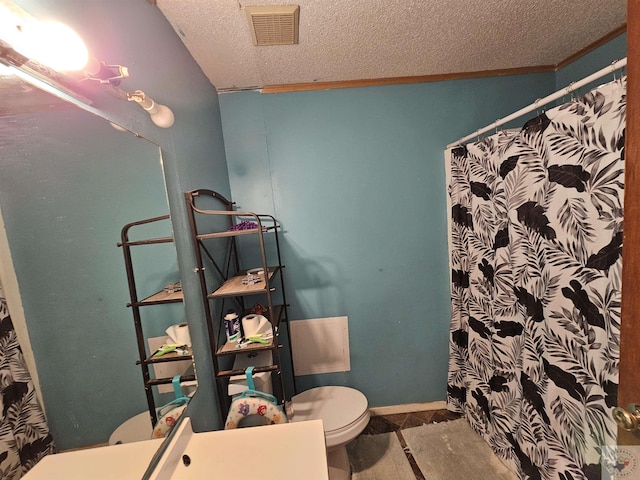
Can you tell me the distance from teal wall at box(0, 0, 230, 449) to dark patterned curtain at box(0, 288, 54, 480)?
21 mm

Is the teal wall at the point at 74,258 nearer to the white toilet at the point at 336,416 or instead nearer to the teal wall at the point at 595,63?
the white toilet at the point at 336,416

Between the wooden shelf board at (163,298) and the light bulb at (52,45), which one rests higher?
the light bulb at (52,45)

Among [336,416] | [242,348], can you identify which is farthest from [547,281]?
[242,348]

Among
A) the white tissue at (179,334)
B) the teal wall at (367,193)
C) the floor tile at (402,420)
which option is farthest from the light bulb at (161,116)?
the floor tile at (402,420)

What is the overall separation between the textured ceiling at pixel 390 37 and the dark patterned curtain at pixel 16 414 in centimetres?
123

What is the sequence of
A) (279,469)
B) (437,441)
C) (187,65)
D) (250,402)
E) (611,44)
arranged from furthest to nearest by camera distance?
(437,441)
(611,44)
(187,65)
(250,402)
(279,469)

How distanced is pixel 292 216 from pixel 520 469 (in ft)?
5.87

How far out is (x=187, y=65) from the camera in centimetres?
126

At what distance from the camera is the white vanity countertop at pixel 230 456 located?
63 cm

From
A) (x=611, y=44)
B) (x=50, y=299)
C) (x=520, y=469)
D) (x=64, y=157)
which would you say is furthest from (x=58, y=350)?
(x=611, y=44)

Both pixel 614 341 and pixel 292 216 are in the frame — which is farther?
pixel 292 216

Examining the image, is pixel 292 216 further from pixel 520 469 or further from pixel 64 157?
pixel 520 469

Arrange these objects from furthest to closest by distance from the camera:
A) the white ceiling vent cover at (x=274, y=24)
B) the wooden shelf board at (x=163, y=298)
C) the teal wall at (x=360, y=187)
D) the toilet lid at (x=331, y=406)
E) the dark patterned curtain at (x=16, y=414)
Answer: the teal wall at (x=360, y=187), the toilet lid at (x=331, y=406), the white ceiling vent cover at (x=274, y=24), the wooden shelf board at (x=163, y=298), the dark patterned curtain at (x=16, y=414)

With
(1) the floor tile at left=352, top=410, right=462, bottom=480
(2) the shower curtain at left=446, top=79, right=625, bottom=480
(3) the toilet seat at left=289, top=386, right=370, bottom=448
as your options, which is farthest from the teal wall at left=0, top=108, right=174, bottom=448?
(1) the floor tile at left=352, top=410, right=462, bottom=480
